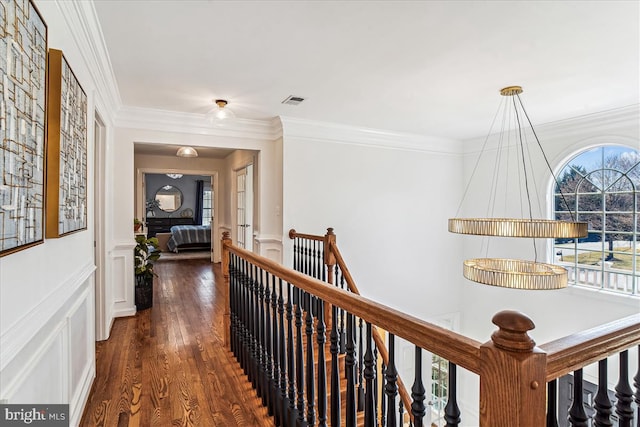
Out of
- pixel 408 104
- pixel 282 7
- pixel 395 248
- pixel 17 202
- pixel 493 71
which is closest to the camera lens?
pixel 17 202

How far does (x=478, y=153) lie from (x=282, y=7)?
4.52 m

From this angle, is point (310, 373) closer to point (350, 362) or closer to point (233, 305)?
point (350, 362)

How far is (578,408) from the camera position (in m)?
0.87

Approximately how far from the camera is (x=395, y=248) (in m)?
5.18

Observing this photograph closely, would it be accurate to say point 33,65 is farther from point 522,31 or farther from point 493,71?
point 493,71

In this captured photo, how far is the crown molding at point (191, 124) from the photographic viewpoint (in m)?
3.88

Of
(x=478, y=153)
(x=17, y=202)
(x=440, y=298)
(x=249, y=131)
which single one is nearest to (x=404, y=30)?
(x=17, y=202)

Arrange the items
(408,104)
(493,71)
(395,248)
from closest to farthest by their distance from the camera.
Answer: (493,71) → (408,104) → (395,248)

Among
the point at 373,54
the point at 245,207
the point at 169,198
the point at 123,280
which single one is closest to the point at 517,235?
the point at 373,54

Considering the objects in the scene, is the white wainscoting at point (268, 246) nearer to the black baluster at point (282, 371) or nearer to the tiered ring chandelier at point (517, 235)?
the tiered ring chandelier at point (517, 235)

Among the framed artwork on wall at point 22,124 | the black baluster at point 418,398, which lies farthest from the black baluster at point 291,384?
the framed artwork on wall at point 22,124

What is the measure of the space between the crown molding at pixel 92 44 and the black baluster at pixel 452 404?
2117 mm

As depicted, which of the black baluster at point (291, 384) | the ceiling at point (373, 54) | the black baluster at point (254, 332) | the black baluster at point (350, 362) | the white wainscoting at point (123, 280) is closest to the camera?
the black baluster at point (350, 362)

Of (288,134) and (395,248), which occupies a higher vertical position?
(288,134)
